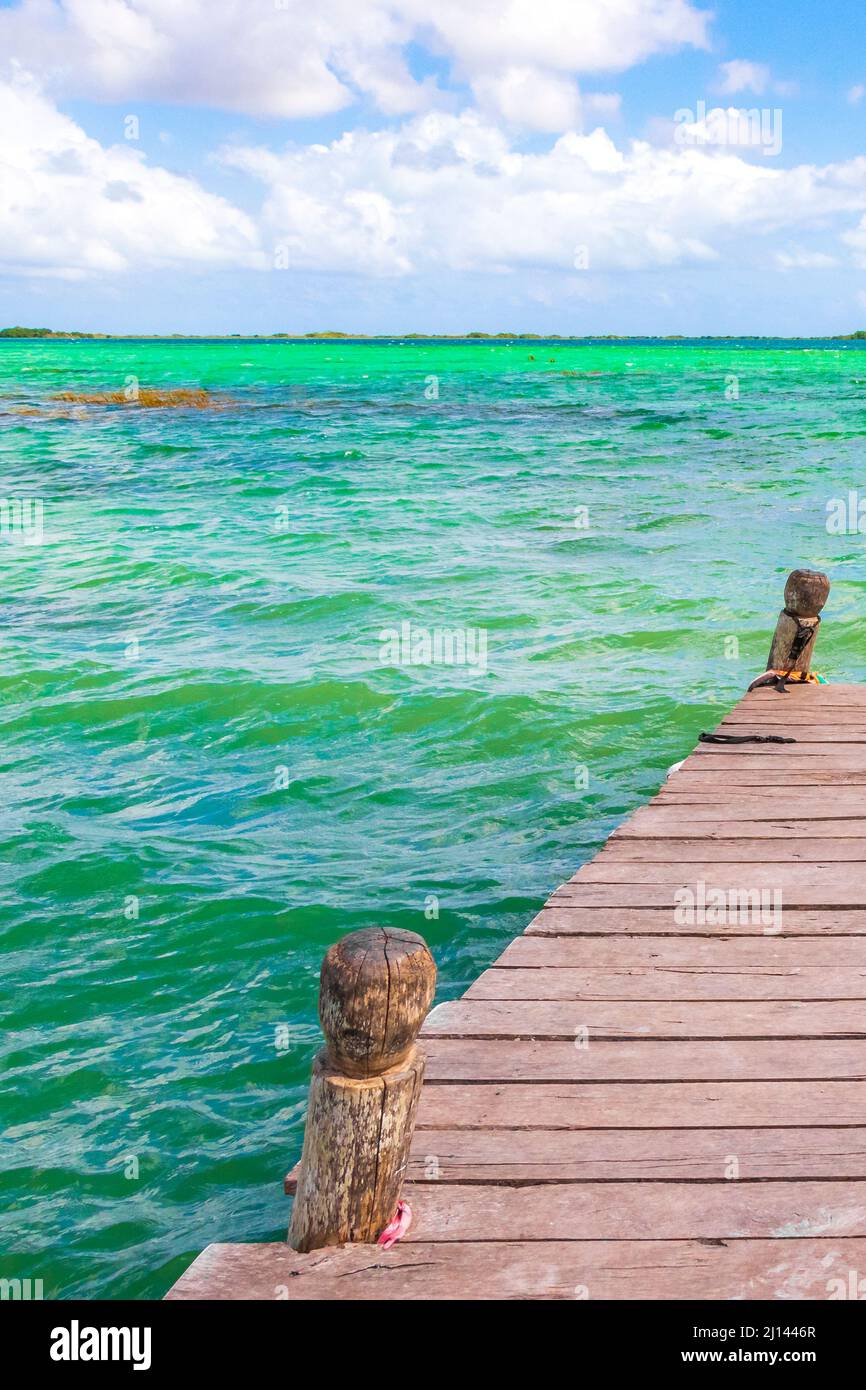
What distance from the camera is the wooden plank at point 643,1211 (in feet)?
9.34

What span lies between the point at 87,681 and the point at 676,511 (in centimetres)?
1310

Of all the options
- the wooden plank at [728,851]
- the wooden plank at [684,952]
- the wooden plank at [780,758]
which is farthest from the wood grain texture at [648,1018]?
the wooden plank at [780,758]

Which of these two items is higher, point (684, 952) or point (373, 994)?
point (373, 994)

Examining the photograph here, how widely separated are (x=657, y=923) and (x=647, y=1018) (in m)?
0.78

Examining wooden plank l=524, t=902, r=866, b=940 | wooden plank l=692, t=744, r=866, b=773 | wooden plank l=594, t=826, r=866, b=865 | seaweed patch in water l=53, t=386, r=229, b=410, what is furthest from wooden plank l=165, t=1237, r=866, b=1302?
seaweed patch in water l=53, t=386, r=229, b=410

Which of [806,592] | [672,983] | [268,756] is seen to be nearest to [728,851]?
[672,983]

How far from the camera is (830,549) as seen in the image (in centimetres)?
1698

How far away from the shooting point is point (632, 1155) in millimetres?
3145

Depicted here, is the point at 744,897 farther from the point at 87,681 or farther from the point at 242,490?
the point at 242,490

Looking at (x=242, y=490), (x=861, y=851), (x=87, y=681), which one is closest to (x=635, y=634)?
(x=87, y=681)

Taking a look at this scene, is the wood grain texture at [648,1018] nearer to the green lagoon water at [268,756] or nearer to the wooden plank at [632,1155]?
the wooden plank at [632,1155]

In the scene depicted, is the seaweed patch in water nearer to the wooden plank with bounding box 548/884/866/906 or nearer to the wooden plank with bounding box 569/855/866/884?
the wooden plank with bounding box 569/855/866/884

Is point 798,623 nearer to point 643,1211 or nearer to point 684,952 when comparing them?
point 684,952
